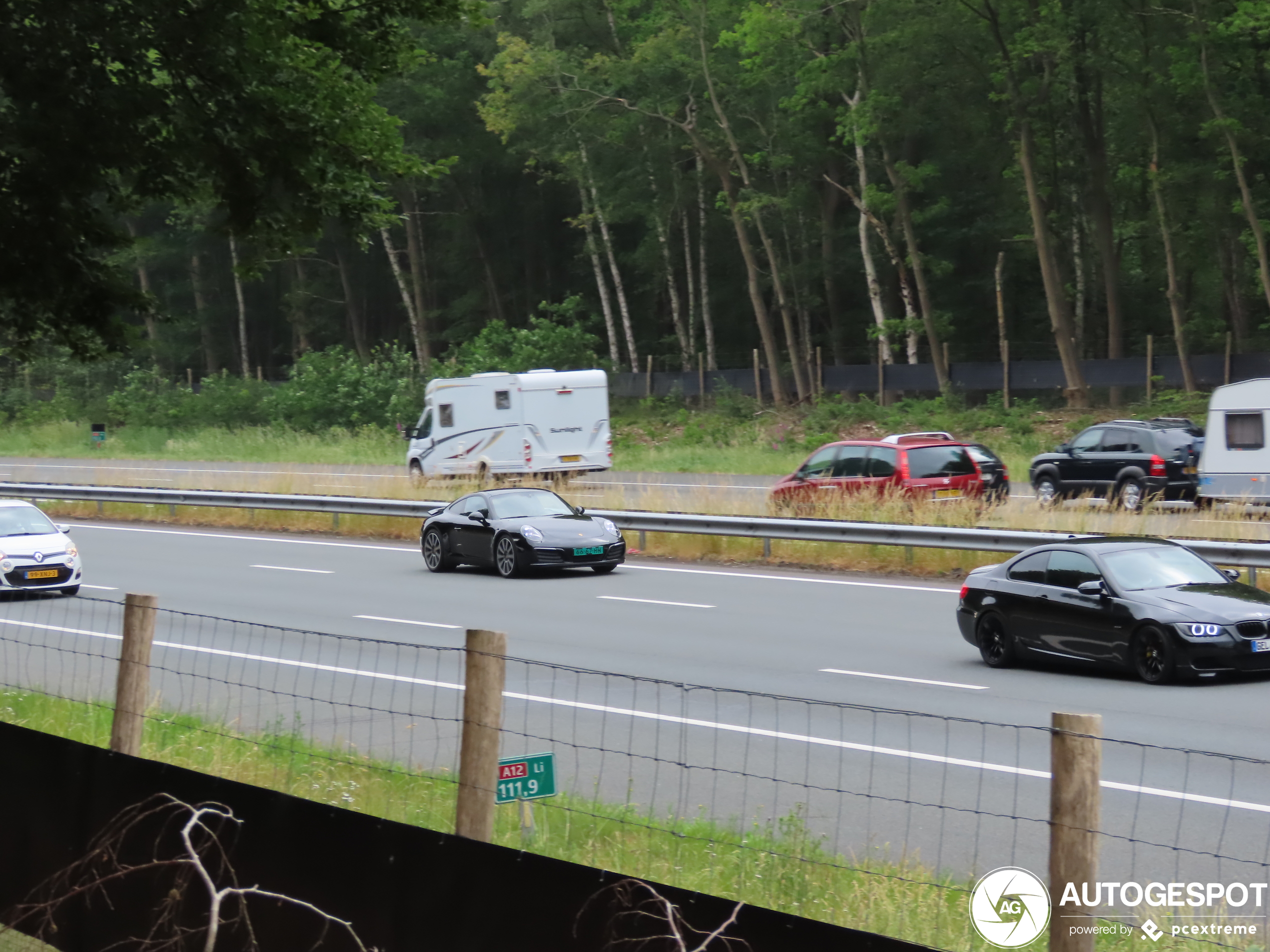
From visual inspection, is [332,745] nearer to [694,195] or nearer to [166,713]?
[166,713]

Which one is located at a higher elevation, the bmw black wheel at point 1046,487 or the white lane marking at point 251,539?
the bmw black wheel at point 1046,487

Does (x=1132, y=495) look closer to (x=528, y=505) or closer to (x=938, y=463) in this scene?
(x=938, y=463)

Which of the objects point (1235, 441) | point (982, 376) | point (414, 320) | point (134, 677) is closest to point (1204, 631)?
point (134, 677)

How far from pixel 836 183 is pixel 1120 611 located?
4609cm

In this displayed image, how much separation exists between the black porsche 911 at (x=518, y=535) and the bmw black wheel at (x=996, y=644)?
903cm

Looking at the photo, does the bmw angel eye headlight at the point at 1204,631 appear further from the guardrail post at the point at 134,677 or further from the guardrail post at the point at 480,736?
the guardrail post at the point at 134,677

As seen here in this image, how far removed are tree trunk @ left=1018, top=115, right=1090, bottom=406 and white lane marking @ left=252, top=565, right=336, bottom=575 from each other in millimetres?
29211

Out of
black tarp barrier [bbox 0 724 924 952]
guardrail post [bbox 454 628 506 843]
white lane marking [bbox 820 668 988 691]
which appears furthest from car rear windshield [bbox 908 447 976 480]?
guardrail post [bbox 454 628 506 843]

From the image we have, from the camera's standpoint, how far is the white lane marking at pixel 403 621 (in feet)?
56.2

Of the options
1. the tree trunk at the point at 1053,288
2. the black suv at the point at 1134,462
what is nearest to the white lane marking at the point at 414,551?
the black suv at the point at 1134,462

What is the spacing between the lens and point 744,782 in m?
9.45

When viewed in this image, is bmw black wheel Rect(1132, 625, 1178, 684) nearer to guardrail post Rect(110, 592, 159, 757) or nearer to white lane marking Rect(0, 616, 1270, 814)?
white lane marking Rect(0, 616, 1270, 814)

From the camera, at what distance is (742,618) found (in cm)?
1767

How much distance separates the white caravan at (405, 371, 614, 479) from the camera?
38750mm
